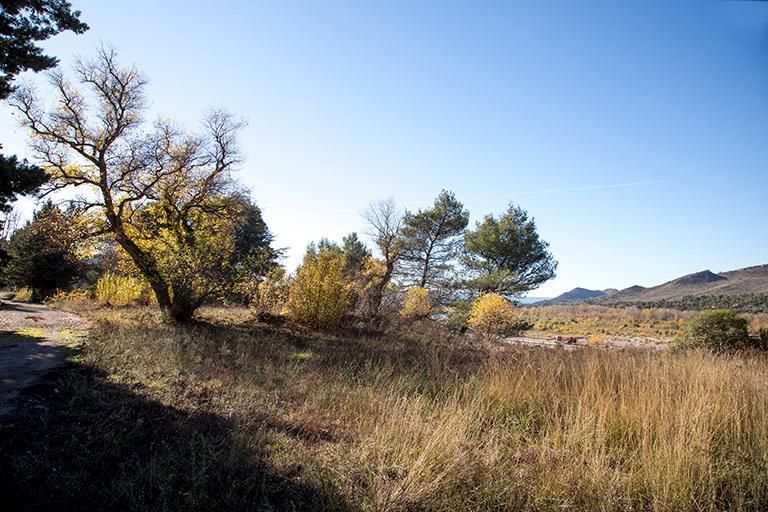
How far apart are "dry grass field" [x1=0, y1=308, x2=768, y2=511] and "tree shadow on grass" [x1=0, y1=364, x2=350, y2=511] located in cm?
1

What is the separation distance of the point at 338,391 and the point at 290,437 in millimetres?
1570

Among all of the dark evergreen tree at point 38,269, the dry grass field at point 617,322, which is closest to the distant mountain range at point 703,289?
the dry grass field at point 617,322

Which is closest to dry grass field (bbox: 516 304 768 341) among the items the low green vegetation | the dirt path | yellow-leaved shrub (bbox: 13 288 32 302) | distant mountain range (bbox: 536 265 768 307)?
distant mountain range (bbox: 536 265 768 307)

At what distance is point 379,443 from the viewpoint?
3.23 meters

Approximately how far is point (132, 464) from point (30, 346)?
5.79m

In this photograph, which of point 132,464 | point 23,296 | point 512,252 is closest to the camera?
point 132,464

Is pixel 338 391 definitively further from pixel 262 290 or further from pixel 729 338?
pixel 729 338

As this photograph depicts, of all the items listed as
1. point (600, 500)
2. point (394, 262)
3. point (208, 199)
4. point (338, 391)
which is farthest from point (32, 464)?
point (394, 262)

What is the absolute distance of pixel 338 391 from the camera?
5086 millimetres

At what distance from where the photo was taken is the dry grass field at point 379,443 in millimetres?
2574

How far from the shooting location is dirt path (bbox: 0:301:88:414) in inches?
179

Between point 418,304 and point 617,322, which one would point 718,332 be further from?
point 617,322

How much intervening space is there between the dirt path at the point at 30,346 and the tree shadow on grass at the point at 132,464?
80 centimetres

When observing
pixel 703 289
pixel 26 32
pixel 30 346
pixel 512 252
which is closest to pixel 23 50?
pixel 26 32
